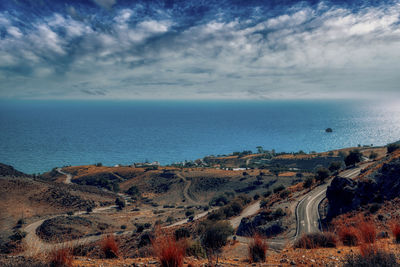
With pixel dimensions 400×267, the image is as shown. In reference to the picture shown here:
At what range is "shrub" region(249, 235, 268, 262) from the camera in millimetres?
7465

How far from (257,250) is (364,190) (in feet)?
78.4

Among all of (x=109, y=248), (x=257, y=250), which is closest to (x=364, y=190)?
(x=257, y=250)

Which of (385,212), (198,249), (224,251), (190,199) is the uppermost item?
(198,249)

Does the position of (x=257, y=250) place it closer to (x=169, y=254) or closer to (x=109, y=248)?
(x=169, y=254)

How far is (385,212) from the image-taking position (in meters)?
19.8

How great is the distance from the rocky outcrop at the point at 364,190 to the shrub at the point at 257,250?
22.3m

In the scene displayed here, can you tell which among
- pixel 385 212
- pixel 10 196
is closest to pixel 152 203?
pixel 10 196

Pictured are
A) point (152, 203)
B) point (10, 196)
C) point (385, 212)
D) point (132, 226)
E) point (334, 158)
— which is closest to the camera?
point (385, 212)

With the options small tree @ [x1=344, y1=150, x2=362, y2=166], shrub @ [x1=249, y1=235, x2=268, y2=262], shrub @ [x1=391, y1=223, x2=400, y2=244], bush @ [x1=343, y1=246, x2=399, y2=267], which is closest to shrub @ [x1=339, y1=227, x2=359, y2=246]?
shrub @ [x1=391, y1=223, x2=400, y2=244]

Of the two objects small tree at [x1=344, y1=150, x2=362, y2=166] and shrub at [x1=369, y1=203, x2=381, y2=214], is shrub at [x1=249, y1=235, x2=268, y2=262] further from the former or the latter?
small tree at [x1=344, y1=150, x2=362, y2=166]

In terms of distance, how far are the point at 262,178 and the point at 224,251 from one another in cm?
5687

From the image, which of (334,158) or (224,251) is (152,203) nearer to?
(224,251)

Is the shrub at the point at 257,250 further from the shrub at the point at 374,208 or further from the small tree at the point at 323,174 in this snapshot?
the small tree at the point at 323,174

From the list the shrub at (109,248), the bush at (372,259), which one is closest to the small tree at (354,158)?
the bush at (372,259)
